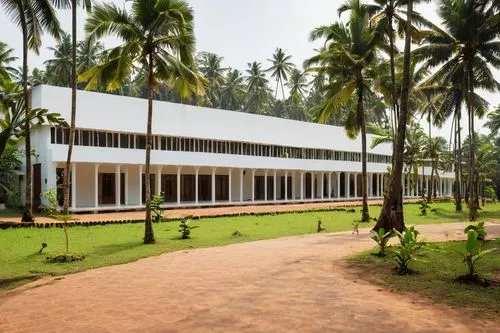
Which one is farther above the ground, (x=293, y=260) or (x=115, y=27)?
(x=115, y=27)

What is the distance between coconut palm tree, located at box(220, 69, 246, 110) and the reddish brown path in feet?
168

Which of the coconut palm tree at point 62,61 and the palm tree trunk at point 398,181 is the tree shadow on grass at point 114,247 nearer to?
the palm tree trunk at point 398,181

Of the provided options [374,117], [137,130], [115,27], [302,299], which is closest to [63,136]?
[137,130]

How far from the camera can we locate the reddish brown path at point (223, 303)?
554 cm

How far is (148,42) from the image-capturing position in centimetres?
1349

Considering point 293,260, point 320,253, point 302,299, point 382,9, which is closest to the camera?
point 302,299

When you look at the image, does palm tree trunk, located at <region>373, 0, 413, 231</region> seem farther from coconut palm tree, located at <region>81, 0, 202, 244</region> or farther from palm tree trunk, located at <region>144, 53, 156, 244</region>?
palm tree trunk, located at <region>144, 53, 156, 244</region>

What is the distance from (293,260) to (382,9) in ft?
42.6

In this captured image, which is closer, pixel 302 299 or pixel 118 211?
pixel 302 299

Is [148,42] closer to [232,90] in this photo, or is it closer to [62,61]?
[62,61]

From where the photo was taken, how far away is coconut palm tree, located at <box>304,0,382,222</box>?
65.7 feet

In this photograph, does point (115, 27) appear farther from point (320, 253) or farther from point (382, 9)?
point (382, 9)

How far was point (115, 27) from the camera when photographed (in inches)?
533

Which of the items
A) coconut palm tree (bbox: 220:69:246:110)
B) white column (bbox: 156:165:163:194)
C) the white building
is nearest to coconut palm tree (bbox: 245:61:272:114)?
coconut palm tree (bbox: 220:69:246:110)
